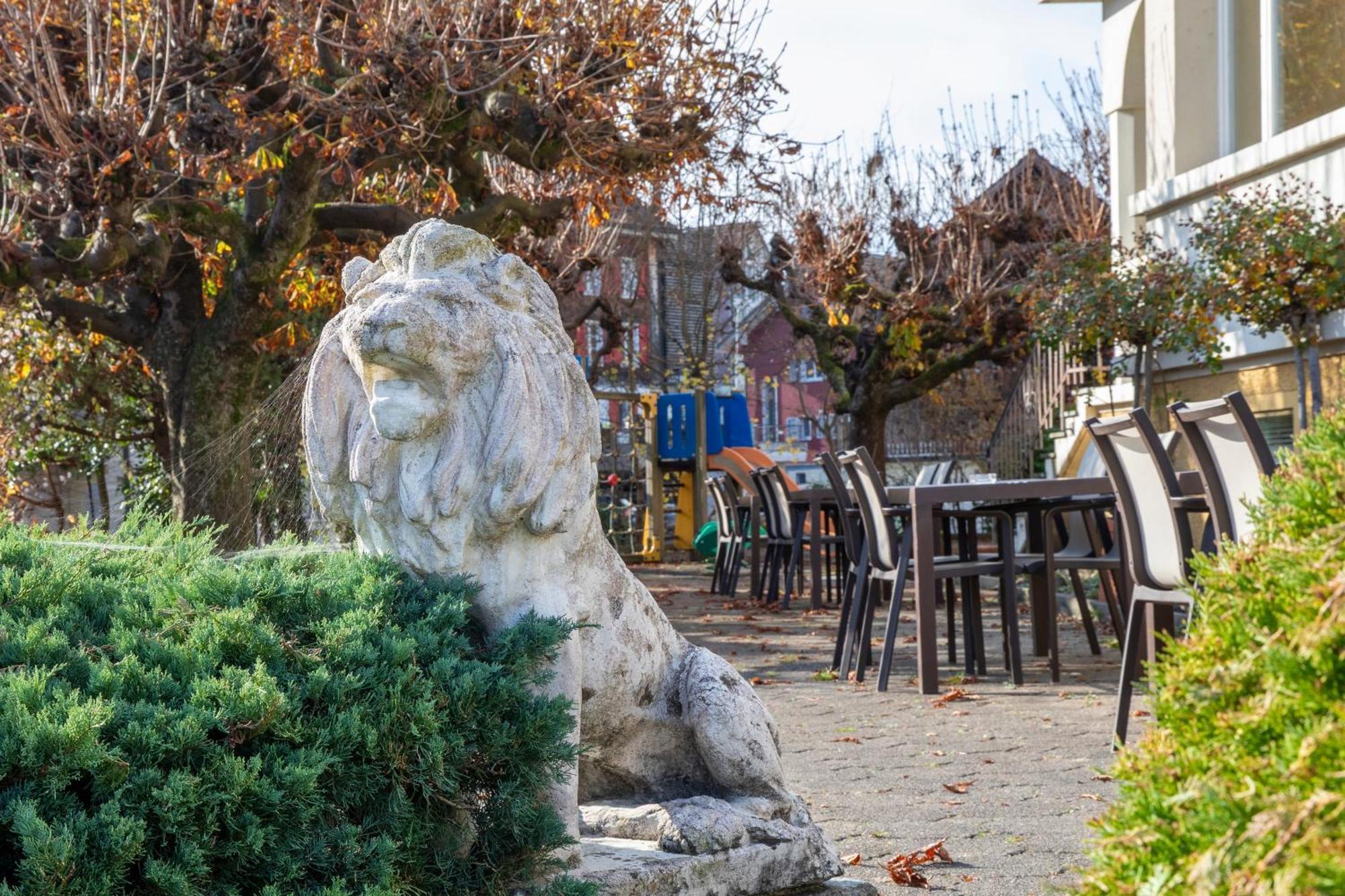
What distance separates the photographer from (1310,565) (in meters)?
1.36

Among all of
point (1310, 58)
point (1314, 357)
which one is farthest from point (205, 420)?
point (1310, 58)

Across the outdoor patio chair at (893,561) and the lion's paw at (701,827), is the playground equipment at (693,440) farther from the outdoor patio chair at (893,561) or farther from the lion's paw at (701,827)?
the lion's paw at (701,827)

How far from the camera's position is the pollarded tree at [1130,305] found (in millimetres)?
11867

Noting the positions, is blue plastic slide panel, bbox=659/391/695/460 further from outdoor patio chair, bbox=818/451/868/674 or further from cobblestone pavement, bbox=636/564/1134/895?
cobblestone pavement, bbox=636/564/1134/895

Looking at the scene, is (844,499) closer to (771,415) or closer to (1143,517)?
(1143,517)

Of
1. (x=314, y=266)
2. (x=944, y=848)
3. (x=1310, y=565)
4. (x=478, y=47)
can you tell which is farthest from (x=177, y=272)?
(x=1310, y=565)

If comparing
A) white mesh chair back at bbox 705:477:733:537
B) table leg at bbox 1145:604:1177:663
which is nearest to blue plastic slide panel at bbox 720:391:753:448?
white mesh chair back at bbox 705:477:733:537

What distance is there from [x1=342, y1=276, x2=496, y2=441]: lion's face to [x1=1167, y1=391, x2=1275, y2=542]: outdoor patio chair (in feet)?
10.4

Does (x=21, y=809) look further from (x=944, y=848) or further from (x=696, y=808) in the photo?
(x=944, y=848)

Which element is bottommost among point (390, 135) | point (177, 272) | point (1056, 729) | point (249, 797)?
point (1056, 729)

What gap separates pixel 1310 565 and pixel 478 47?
856 centimetres

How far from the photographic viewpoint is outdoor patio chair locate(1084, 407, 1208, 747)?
5383mm

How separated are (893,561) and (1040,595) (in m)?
1.25

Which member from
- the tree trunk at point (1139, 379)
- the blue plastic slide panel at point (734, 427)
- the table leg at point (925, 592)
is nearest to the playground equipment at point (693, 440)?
the blue plastic slide panel at point (734, 427)
